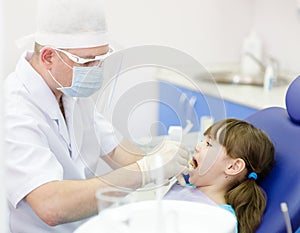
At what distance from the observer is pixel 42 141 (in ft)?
3.94

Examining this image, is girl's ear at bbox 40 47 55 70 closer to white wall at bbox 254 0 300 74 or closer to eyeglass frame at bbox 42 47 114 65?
eyeglass frame at bbox 42 47 114 65

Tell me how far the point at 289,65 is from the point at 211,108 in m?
1.82

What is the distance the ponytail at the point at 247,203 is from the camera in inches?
51.2

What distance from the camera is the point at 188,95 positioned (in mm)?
1061

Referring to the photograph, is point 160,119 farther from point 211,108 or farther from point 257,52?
point 257,52

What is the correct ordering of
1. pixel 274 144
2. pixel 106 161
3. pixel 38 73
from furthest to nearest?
pixel 274 144 → pixel 38 73 → pixel 106 161

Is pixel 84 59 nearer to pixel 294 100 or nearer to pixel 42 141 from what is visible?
pixel 42 141

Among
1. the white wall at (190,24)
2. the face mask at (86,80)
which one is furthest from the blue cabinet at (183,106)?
the white wall at (190,24)

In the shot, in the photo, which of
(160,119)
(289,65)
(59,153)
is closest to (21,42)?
(59,153)

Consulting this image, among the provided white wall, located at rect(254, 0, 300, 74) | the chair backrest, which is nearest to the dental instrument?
the chair backrest

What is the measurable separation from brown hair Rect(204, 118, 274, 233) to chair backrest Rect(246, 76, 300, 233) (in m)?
0.02

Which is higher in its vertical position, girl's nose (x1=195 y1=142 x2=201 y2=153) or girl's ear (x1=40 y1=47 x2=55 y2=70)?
girl's ear (x1=40 y1=47 x2=55 y2=70)

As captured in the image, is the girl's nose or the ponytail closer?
the girl's nose

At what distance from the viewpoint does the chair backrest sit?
126 centimetres
